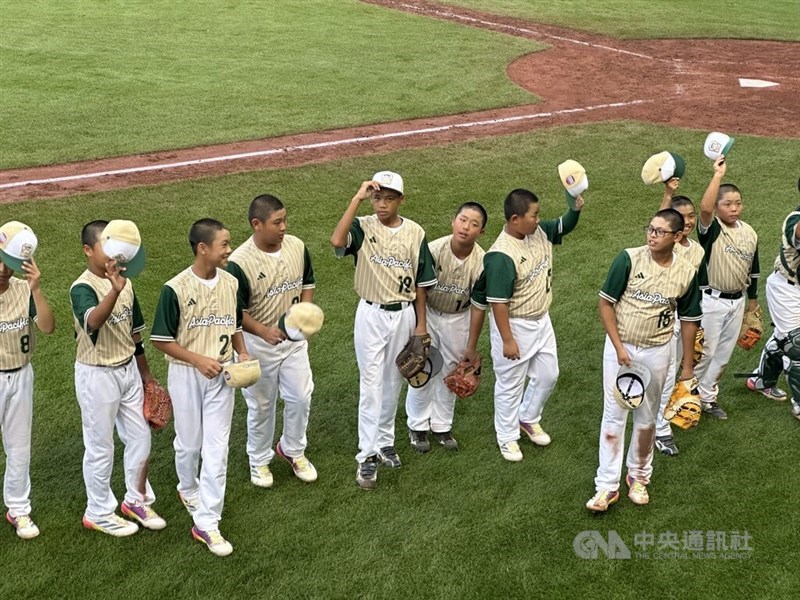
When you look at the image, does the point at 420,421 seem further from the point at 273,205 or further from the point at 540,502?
the point at 273,205

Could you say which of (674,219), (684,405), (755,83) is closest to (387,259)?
(674,219)

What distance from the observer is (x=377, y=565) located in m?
4.86

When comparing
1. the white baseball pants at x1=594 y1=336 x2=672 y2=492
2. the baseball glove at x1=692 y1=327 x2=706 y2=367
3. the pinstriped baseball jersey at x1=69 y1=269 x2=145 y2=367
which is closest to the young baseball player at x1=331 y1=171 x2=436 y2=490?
the white baseball pants at x1=594 y1=336 x2=672 y2=492

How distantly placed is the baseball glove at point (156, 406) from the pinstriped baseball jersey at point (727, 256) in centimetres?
361

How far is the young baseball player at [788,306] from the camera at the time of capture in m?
6.20

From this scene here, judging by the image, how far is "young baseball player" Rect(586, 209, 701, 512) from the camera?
509cm

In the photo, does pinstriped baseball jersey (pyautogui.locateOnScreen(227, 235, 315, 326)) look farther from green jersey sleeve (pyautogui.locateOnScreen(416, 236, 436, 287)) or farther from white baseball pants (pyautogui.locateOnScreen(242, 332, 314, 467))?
green jersey sleeve (pyautogui.locateOnScreen(416, 236, 436, 287))

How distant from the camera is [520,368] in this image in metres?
5.71

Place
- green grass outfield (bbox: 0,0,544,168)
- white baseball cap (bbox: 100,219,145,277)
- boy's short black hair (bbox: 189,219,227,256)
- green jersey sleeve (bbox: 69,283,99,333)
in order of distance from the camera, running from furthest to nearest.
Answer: green grass outfield (bbox: 0,0,544,168), boy's short black hair (bbox: 189,219,227,256), green jersey sleeve (bbox: 69,283,99,333), white baseball cap (bbox: 100,219,145,277)

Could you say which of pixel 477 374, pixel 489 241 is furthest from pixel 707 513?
pixel 489 241

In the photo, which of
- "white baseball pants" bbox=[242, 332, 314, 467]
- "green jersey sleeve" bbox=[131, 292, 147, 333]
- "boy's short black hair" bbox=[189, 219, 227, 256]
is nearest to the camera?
"boy's short black hair" bbox=[189, 219, 227, 256]

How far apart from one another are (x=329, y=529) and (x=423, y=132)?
867cm

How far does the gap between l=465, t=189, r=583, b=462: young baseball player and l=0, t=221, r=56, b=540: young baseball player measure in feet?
8.34

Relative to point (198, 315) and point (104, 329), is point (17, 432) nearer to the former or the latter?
point (104, 329)
